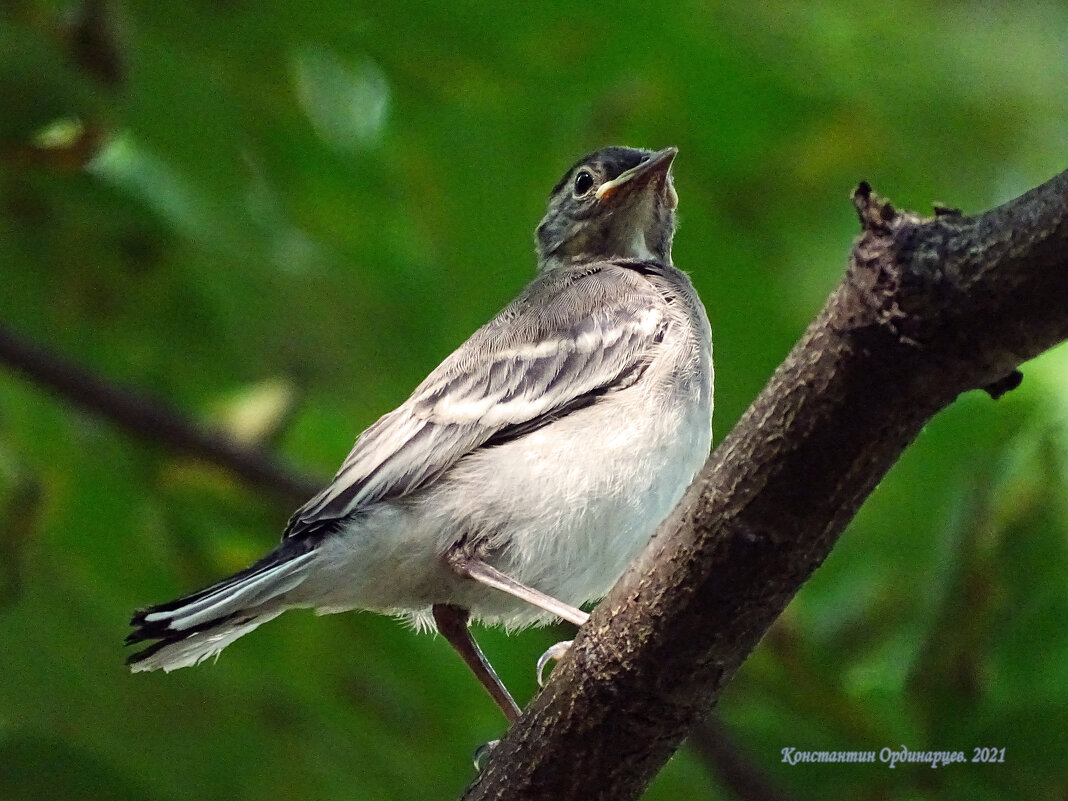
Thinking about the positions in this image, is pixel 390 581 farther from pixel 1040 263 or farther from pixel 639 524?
pixel 1040 263

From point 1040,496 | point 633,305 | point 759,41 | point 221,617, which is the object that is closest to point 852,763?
point 1040,496

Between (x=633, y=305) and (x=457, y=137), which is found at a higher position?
(x=457, y=137)

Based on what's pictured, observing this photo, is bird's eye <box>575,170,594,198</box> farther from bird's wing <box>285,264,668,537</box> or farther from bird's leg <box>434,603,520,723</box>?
bird's leg <box>434,603,520,723</box>

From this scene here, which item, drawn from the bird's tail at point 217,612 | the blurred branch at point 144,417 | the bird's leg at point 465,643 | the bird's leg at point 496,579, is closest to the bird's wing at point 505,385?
the bird's tail at point 217,612

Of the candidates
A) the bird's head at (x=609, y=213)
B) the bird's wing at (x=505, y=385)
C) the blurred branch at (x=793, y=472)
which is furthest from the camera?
the bird's head at (x=609, y=213)

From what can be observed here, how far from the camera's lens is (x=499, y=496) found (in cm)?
386

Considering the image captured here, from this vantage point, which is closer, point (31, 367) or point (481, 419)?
point (481, 419)

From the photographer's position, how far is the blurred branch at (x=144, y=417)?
190 inches

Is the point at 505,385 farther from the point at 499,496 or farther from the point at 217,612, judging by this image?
the point at 217,612

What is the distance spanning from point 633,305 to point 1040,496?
62.9 inches

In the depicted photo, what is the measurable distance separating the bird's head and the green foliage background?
150 mm

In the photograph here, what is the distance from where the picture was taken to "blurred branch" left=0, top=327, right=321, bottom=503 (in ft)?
15.9

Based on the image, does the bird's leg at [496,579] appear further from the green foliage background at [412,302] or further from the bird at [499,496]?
the green foliage background at [412,302]

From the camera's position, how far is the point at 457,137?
198 inches
